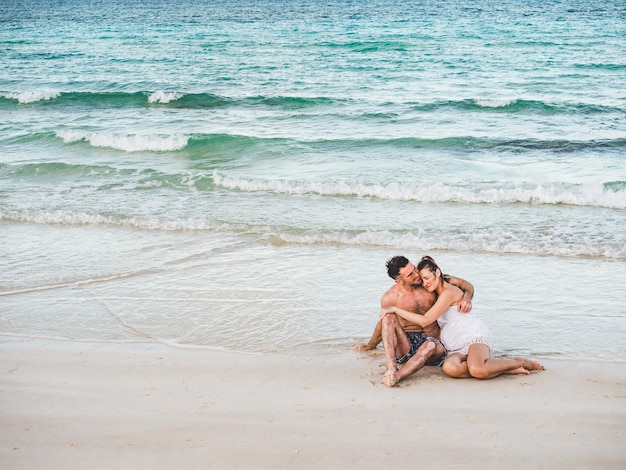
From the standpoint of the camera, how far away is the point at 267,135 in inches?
647

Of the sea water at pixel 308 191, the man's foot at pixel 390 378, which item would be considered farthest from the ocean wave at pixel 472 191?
the man's foot at pixel 390 378

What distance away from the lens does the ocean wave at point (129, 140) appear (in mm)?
15758

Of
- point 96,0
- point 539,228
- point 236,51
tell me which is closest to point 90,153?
point 539,228

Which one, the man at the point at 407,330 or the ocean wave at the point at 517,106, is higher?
the ocean wave at the point at 517,106

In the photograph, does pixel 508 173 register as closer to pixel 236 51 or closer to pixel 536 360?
pixel 536 360

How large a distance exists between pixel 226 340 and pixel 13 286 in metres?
2.94

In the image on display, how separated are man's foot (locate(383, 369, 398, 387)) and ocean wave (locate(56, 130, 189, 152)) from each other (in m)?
10.9

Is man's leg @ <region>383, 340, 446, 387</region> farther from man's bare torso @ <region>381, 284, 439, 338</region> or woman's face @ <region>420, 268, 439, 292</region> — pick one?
woman's face @ <region>420, 268, 439, 292</region>

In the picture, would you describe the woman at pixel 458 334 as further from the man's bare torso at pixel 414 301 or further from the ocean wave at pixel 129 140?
the ocean wave at pixel 129 140

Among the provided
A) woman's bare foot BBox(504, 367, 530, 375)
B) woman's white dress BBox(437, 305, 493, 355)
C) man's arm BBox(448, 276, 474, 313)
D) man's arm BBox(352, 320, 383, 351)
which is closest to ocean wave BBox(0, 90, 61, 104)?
man's arm BBox(352, 320, 383, 351)

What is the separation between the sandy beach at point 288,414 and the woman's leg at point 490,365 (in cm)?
7

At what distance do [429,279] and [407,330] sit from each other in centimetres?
50

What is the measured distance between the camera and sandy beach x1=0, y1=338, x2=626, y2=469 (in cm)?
461

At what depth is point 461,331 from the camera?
6141 millimetres
